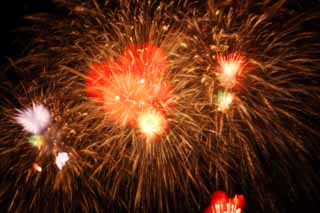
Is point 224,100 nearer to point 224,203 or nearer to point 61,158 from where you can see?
point 224,203

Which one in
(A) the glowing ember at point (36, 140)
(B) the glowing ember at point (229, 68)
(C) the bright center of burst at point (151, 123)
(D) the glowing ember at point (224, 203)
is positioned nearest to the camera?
(B) the glowing ember at point (229, 68)

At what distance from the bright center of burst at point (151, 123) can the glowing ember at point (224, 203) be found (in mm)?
1929

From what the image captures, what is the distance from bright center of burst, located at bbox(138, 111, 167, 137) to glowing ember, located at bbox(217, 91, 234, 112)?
88 cm

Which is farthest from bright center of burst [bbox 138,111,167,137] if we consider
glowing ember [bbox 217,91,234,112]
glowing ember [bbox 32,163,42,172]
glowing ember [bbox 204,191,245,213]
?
glowing ember [bbox 204,191,245,213]

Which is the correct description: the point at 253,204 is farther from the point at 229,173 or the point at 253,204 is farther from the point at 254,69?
the point at 254,69

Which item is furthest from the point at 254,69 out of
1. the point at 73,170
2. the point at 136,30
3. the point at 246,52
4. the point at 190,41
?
the point at 73,170

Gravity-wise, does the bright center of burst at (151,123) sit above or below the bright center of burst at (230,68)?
below

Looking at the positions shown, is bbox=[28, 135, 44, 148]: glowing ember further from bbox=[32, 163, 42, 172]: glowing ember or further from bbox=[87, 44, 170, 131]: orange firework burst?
bbox=[87, 44, 170, 131]: orange firework burst

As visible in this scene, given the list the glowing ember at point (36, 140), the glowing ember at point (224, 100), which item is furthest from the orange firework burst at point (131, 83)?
the glowing ember at point (36, 140)

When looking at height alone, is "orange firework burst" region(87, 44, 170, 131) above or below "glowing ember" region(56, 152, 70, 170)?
above

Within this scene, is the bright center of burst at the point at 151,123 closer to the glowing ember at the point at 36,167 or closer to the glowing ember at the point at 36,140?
the glowing ember at the point at 36,140

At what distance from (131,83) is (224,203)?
2.99m

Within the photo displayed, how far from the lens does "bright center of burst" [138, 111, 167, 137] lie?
5594mm

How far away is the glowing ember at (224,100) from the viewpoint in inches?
219
